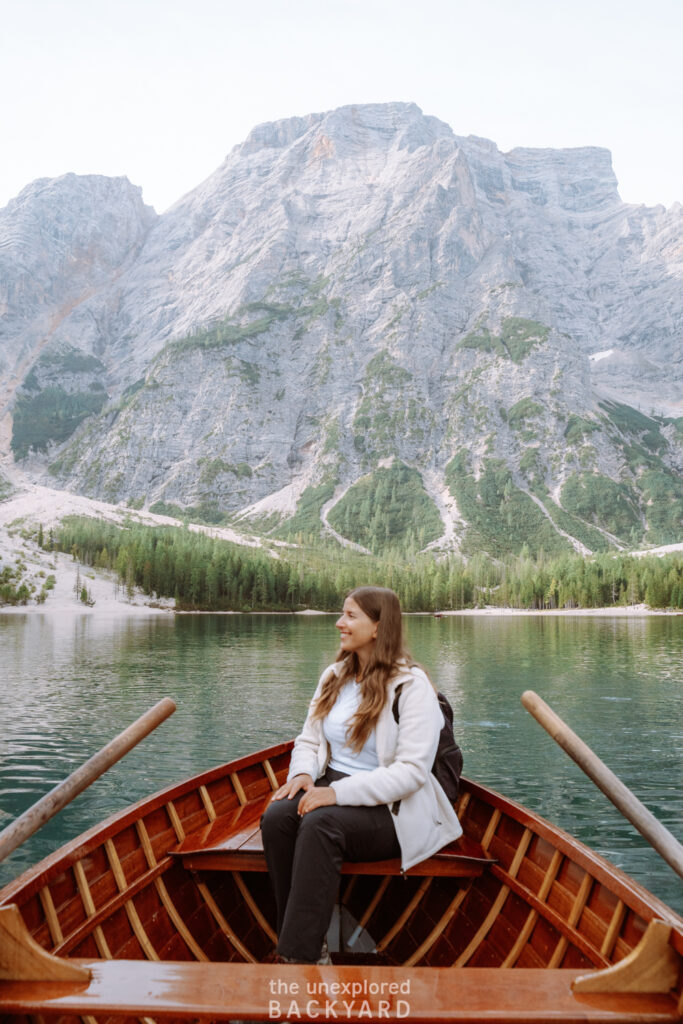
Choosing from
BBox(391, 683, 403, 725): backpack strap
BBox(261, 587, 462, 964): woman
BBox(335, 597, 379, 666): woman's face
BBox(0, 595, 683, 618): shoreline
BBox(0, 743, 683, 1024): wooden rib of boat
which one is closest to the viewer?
BBox(0, 743, 683, 1024): wooden rib of boat

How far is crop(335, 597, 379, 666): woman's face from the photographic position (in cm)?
569

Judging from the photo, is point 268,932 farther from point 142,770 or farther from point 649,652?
point 649,652

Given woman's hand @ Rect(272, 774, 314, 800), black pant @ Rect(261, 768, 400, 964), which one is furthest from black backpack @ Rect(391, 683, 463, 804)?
woman's hand @ Rect(272, 774, 314, 800)

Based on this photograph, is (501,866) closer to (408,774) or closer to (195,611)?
(408,774)

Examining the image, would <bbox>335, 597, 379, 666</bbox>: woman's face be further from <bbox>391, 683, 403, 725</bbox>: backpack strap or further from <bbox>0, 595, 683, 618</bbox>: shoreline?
<bbox>0, 595, 683, 618</bbox>: shoreline

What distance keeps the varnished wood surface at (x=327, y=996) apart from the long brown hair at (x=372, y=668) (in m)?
1.90

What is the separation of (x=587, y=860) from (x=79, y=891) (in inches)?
153

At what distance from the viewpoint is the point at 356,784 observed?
5.02 meters

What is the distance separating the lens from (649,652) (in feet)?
157

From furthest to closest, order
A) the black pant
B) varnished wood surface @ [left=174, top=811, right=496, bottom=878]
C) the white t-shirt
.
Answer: varnished wood surface @ [left=174, top=811, right=496, bottom=878] < the white t-shirt < the black pant

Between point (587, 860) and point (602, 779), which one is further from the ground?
point (602, 779)

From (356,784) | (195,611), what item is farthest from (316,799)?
(195,611)

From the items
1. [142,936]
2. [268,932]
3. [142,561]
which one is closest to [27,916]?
[142,936]

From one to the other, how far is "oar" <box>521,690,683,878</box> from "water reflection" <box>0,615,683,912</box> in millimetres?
6326
